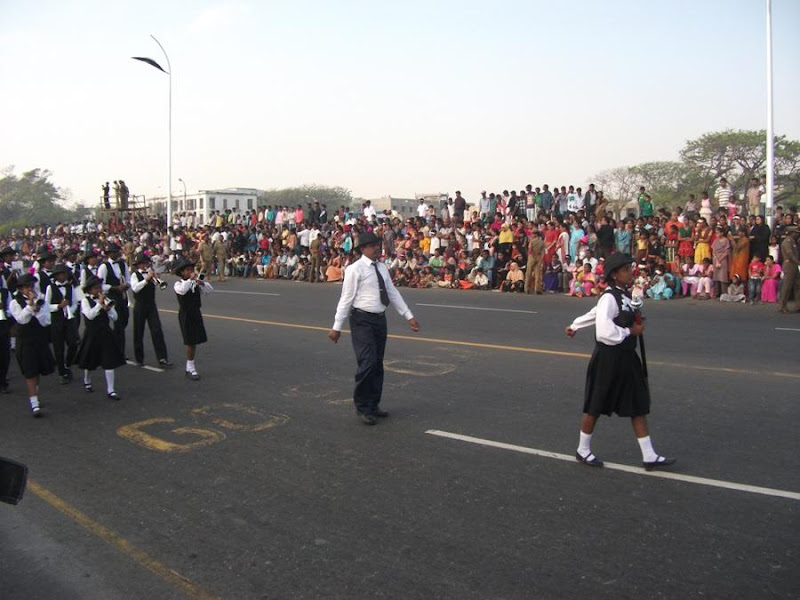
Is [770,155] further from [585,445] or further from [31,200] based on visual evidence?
[31,200]

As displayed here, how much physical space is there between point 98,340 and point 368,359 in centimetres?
357

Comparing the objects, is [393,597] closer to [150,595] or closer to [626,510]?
[150,595]

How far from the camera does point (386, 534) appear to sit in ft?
14.7

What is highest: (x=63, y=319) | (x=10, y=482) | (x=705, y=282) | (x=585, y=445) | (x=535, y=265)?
(x=535, y=265)

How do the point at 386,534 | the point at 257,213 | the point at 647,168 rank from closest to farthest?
1. the point at 386,534
2. the point at 257,213
3. the point at 647,168

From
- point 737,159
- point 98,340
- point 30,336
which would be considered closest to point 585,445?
point 98,340

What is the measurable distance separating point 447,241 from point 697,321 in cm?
1238

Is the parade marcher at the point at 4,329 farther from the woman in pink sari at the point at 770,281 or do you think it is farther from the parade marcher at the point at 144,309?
the woman in pink sari at the point at 770,281

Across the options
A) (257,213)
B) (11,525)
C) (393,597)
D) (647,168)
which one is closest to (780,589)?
(393,597)

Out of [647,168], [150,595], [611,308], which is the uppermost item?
[647,168]

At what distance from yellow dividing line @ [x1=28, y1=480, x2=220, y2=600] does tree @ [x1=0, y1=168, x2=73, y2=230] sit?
290ft

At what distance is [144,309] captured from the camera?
34.9 ft

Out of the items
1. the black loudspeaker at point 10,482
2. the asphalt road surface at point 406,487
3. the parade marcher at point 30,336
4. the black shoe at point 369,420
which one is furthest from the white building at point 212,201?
the black loudspeaker at point 10,482

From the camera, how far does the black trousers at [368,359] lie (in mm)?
7133
